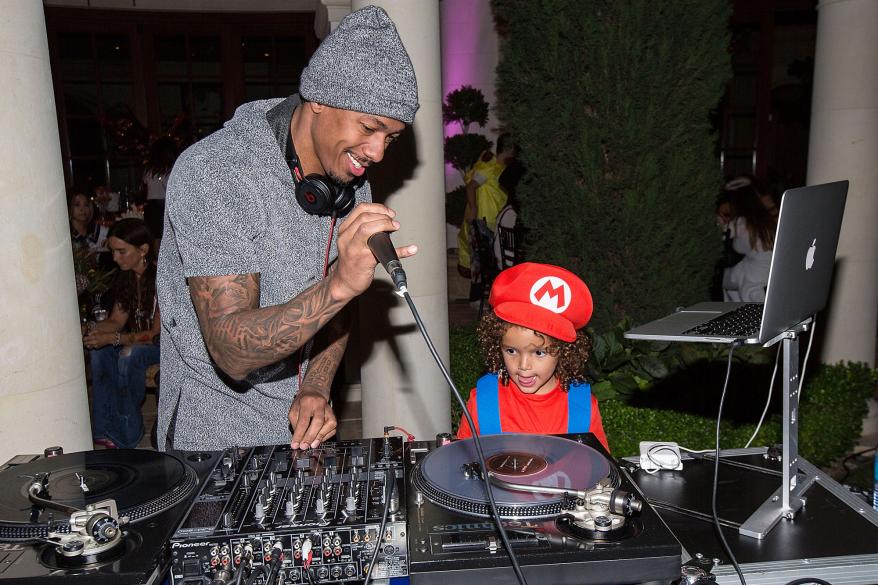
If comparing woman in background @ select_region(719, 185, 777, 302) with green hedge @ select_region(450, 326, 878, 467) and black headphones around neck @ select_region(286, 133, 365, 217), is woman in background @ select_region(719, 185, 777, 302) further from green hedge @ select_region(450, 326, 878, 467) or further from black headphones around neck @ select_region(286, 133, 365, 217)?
black headphones around neck @ select_region(286, 133, 365, 217)

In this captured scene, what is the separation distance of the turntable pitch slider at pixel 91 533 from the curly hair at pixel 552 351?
4.41 ft

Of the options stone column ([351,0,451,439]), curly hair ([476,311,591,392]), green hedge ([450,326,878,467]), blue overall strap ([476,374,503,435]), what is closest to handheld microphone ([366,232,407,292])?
curly hair ([476,311,591,392])

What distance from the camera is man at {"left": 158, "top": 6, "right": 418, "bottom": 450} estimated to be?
4.86 ft

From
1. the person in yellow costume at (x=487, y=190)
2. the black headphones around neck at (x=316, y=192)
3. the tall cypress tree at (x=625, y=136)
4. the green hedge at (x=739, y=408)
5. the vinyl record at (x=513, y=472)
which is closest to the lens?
the vinyl record at (x=513, y=472)

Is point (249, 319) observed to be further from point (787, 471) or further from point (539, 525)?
point (787, 471)

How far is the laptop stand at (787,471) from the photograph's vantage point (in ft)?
4.25

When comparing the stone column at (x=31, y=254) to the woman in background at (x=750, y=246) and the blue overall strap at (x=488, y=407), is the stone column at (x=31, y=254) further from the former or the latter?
the woman in background at (x=750, y=246)

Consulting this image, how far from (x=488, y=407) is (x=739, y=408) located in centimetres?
196

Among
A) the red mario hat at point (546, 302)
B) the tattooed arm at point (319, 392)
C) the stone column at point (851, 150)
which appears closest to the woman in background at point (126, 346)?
the tattooed arm at point (319, 392)

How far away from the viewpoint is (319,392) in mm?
1769

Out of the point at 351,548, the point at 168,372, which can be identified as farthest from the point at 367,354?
the point at 351,548

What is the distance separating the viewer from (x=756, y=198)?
5.62 metres

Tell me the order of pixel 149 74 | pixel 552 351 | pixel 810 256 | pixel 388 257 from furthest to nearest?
1. pixel 149 74
2. pixel 552 351
3. pixel 810 256
4. pixel 388 257

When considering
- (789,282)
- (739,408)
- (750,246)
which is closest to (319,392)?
(789,282)
